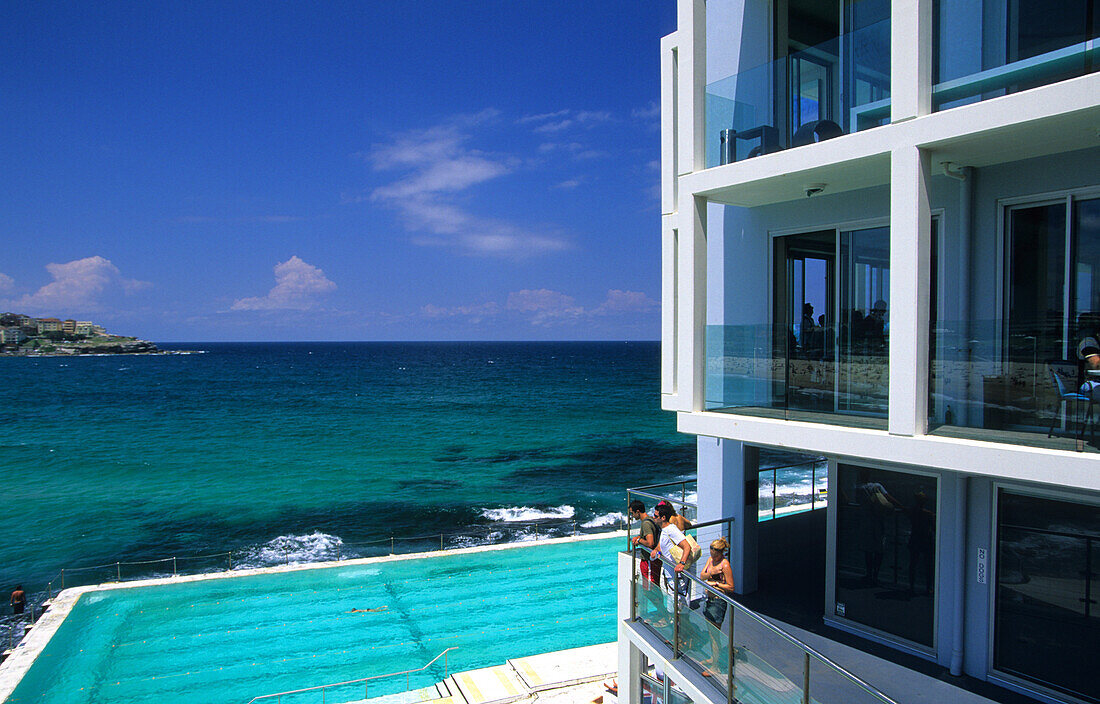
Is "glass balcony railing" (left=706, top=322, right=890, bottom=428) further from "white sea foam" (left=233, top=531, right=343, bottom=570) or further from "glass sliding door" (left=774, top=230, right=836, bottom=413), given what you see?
"white sea foam" (left=233, top=531, right=343, bottom=570)

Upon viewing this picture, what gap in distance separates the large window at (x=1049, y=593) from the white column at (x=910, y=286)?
61.5 inches

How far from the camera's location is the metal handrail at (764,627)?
17.3 feet

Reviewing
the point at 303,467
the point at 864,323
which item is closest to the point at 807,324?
the point at 864,323

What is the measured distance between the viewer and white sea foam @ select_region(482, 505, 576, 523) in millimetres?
34469

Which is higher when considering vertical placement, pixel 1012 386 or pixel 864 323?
pixel 864 323

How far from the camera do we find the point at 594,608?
66.0 ft

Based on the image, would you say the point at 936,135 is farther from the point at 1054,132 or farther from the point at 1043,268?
the point at 1043,268

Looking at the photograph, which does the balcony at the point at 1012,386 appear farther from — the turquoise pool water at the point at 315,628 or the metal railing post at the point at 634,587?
the turquoise pool water at the point at 315,628

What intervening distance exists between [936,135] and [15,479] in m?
56.5

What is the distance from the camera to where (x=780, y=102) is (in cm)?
838

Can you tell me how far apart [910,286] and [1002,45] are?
2.38 metres

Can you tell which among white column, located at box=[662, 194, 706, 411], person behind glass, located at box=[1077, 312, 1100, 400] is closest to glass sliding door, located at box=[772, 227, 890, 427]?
white column, located at box=[662, 194, 706, 411]

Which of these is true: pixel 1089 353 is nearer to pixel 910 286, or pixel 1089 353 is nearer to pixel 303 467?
pixel 910 286

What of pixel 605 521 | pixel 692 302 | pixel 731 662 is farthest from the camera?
pixel 605 521
